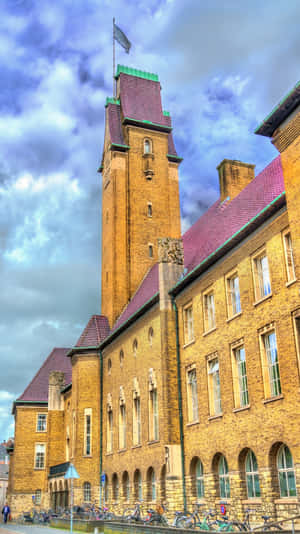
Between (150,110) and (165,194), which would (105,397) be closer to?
(165,194)

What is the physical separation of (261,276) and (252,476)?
7315 mm

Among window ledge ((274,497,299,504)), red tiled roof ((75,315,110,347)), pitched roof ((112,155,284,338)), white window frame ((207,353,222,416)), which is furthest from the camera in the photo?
red tiled roof ((75,315,110,347))

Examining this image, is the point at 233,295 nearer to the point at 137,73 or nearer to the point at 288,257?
Result: the point at 288,257

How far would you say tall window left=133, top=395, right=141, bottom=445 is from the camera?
1337 inches

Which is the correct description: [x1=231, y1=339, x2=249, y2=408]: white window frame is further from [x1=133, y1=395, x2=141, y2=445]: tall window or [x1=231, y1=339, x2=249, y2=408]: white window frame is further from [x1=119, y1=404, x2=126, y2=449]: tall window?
[x1=119, y1=404, x2=126, y2=449]: tall window

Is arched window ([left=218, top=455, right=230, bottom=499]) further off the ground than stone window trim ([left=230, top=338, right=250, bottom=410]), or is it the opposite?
stone window trim ([left=230, top=338, right=250, bottom=410])

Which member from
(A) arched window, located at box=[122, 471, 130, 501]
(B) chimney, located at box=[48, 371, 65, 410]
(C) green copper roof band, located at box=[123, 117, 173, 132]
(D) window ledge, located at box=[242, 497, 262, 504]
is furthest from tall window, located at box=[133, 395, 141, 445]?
(C) green copper roof band, located at box=[123, 117, 173, 132]

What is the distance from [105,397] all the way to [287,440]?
23.7m

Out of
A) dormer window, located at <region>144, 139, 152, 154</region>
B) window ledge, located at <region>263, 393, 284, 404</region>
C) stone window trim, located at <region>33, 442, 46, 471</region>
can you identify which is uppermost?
dormer window, located at <region>144, 139, 152, 154</region>

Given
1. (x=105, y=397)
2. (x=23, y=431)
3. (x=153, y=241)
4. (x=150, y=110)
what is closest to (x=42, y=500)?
(x=23, y=431)

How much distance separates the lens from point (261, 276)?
73.8 ft

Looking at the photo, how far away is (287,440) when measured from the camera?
1906 centimetres

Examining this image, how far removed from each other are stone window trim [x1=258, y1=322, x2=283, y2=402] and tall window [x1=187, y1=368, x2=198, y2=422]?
6756 mm

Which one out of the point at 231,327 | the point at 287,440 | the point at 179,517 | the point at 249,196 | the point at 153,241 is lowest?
the point at 179,517
